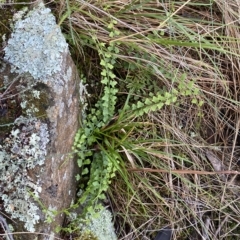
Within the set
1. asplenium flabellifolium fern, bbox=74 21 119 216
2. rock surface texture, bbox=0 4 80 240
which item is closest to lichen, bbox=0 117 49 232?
rock surface texture, bbox=0 4 80 240

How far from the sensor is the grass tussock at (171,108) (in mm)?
1762

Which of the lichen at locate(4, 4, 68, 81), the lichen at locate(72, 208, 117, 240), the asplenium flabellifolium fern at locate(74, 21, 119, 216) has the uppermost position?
the lichen at locate(4, 4, 68, 81)

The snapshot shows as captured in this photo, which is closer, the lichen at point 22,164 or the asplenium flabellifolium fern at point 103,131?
the lichen at point 22,164

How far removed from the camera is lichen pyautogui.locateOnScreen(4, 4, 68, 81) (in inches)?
60.9

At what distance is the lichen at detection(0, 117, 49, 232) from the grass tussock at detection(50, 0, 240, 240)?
358mm

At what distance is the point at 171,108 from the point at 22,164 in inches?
29.6

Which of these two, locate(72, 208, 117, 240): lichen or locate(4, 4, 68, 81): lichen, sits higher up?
locate(4, 4, 68, 81): lichen

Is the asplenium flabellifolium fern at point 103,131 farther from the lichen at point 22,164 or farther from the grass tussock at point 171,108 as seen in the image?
the lichen at point 22,164

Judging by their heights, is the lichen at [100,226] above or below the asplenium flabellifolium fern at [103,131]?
below

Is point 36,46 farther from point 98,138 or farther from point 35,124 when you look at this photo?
point 98,138

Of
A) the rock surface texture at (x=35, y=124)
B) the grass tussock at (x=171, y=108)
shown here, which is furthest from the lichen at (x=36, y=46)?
the grass tussock at (x=171, y=108)

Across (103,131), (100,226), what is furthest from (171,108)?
(100,226)

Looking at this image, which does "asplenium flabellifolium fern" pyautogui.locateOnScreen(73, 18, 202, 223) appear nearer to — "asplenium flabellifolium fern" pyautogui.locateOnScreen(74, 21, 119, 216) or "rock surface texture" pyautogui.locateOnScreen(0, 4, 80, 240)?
"asplenium flabellifolium fern" pyautogui.locateOnScreen(74, 21, 119, 216)

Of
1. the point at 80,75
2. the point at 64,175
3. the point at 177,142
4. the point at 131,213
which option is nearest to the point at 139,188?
the point at 131,213
